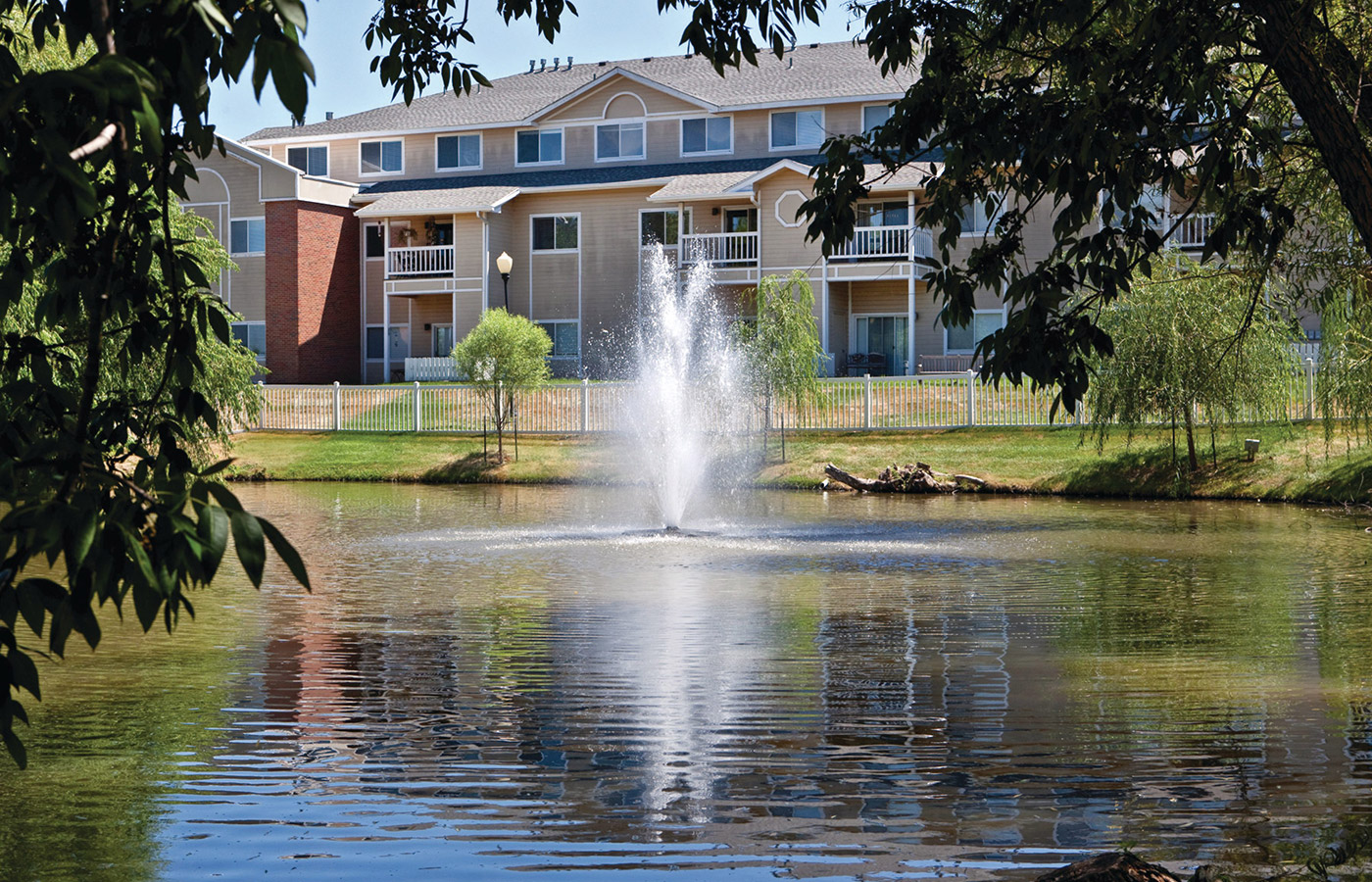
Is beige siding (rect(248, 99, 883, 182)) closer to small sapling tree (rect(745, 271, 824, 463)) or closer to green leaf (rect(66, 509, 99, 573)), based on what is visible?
small sapling tree (rect(745, 271, 824, 463))

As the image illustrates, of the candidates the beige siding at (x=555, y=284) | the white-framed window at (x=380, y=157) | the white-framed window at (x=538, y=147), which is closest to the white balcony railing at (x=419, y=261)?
the beige siding at (x=555, y=284)

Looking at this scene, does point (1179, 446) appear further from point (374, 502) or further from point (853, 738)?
point (853, 738)

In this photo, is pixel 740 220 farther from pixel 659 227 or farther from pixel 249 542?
pixel 249 542

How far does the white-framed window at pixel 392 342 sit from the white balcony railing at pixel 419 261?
2.23m

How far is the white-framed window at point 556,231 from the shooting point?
4738cm

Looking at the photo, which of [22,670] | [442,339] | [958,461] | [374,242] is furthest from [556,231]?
[22,670]

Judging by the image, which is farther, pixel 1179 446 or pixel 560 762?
pixel 1179 446

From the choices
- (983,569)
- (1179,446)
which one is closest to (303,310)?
(1179,446)

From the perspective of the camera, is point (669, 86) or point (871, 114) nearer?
point (871, 114)

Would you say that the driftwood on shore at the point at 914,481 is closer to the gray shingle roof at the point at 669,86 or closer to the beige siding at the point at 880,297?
the beige siding at the point at 880,297

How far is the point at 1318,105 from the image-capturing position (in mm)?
6367

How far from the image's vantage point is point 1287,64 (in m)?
6.46

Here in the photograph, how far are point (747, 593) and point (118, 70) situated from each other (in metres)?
12.2

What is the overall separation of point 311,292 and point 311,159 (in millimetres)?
6860
